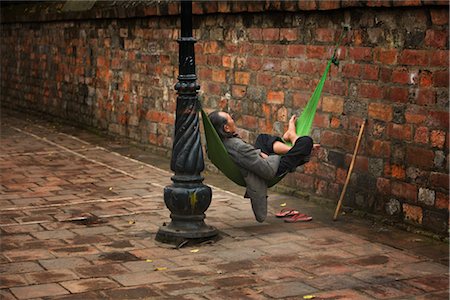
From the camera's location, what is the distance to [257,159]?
661cm

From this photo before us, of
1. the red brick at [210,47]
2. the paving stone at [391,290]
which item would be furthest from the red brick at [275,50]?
the paving stone at [391,290]

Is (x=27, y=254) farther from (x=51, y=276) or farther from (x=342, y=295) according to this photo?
(x=342, y=295)

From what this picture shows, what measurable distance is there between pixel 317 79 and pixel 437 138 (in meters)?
1.65

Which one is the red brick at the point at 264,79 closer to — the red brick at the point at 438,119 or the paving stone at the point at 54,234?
the red brick at the point at 438,119

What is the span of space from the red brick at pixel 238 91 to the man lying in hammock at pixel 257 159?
2434mm

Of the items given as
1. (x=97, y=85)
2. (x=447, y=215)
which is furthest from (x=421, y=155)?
(x=97, y=85)

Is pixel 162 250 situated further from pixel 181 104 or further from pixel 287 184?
pixel 287 184

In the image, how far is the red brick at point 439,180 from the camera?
21.4 feet

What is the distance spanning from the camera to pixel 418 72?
22.1 ft

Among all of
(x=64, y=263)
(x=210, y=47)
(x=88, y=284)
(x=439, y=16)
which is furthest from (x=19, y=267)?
(x=210, y=47)

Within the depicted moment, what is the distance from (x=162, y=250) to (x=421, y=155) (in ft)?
6.81

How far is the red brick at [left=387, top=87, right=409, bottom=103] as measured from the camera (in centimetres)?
689

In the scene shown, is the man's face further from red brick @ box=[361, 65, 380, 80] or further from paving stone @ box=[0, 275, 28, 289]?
paving stone @ box=[0, 275, 28, 289]

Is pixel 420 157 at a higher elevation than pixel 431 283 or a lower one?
higher
